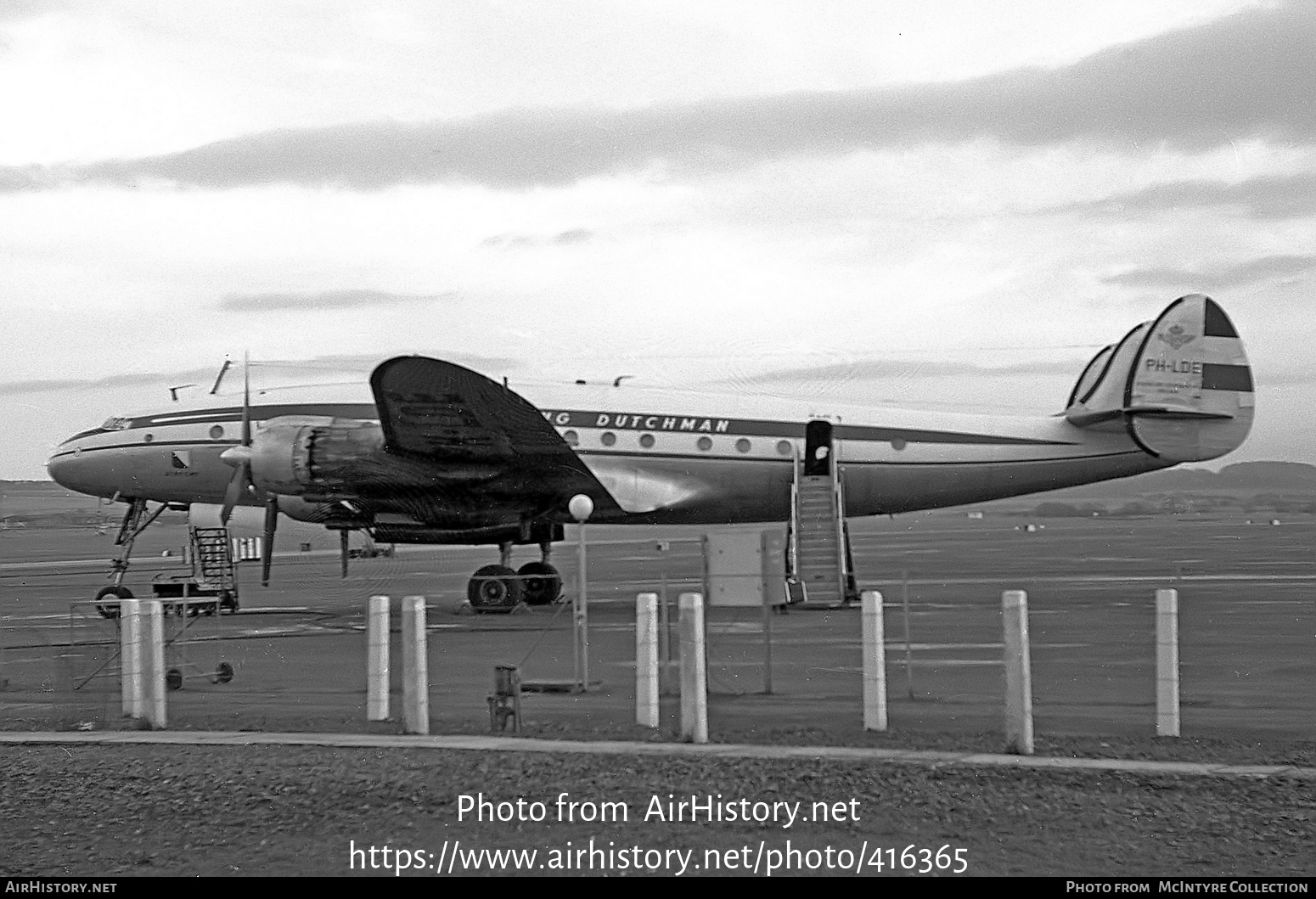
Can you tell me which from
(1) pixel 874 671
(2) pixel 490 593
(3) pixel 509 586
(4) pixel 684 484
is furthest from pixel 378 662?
(4) pixel 684 484

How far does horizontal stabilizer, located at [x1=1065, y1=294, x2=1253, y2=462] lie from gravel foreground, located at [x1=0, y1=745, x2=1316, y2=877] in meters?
21.4

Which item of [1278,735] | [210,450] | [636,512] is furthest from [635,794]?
[210,450]

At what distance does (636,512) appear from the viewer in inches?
1148

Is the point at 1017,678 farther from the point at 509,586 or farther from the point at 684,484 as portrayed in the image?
the point at 684,484

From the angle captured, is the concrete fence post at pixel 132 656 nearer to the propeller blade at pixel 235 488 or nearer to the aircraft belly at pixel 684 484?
the propeller blade at pixel 235 488

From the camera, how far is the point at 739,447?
96.7 feet

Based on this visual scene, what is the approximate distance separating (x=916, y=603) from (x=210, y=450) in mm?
15607

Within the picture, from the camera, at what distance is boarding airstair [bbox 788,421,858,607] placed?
2777 cm

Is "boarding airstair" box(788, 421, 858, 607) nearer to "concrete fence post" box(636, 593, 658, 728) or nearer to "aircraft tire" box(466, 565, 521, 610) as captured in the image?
"aircraft tire" box(466, 565, 521, 610)

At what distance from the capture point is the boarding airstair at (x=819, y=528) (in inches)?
1093

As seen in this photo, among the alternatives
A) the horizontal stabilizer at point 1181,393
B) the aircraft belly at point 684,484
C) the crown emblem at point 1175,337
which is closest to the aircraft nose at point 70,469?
the aircraft belly at point 684,484

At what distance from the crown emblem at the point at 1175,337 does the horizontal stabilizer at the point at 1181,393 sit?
0.02 meters

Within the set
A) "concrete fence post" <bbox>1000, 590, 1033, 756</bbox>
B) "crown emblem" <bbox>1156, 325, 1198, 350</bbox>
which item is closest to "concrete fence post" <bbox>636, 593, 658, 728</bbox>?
"concrete fence post" <bbox>1000, 590, 1033, 756</bbox>

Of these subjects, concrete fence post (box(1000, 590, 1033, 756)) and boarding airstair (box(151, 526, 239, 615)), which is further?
boarding airstair (box(151, 526, 239, 615))
